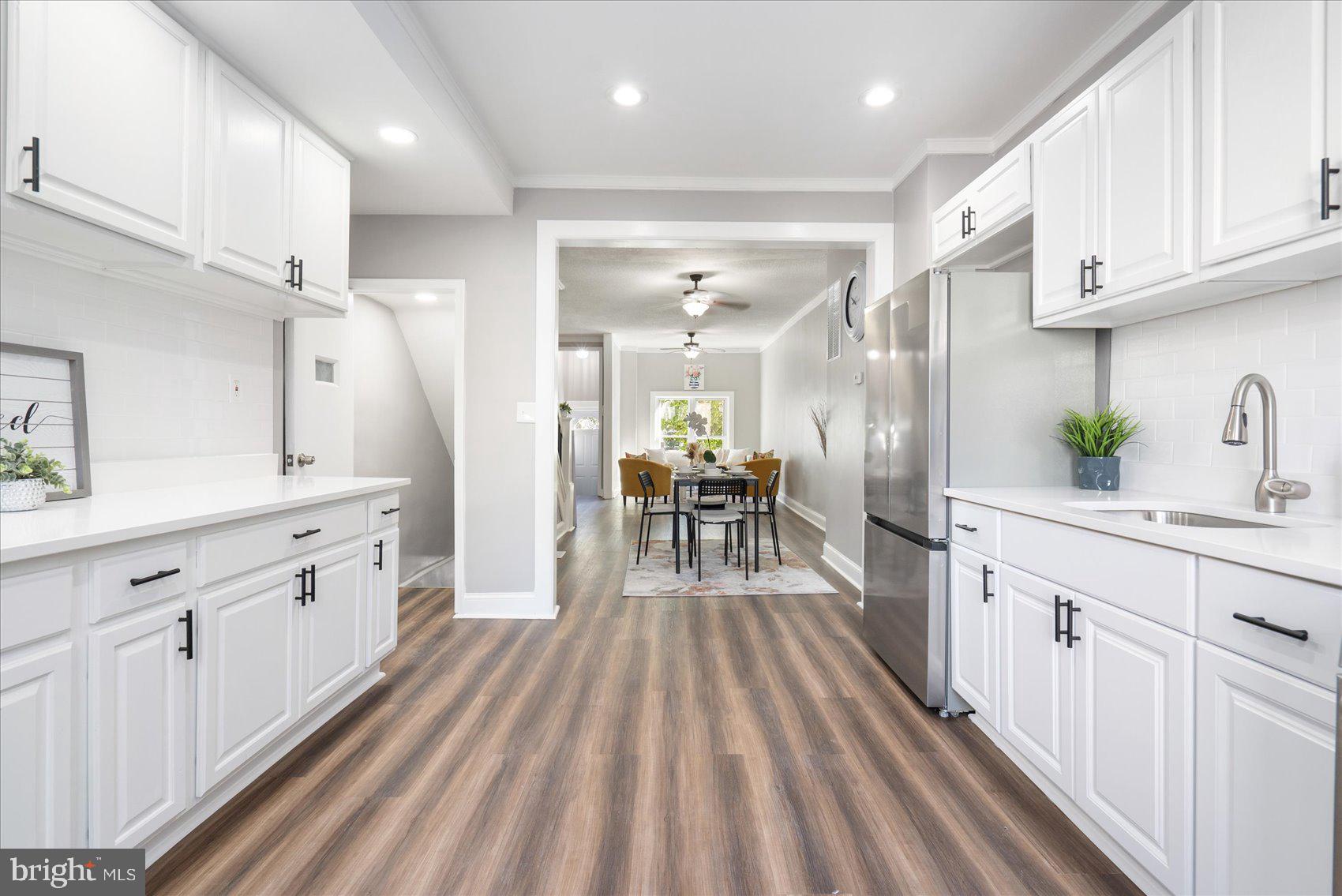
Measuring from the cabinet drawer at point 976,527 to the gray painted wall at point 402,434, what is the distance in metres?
3.55

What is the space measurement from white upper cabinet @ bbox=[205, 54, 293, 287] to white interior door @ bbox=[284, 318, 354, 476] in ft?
2.61

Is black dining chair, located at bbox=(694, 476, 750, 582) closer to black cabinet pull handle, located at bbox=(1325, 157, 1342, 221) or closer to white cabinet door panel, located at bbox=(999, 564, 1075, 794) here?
white cabinet door panel, located at bbox=(999, 564, 1075, 794)

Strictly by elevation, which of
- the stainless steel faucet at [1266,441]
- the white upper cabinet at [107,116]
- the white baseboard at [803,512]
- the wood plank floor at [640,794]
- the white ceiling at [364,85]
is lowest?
the wood plank floor at [640,794]

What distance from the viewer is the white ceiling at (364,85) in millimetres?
1878

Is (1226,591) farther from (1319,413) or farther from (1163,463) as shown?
(1163,463)

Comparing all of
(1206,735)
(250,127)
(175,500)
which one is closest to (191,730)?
(175,500)

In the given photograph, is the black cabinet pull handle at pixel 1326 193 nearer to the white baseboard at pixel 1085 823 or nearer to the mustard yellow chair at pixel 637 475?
the white baseboard at pixel 1085 823

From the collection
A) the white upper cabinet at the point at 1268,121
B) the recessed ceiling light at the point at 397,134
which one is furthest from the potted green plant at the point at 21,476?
the white upper cabinet at the point at 1268,121

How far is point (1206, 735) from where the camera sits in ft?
4.02

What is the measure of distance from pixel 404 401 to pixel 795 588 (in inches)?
133

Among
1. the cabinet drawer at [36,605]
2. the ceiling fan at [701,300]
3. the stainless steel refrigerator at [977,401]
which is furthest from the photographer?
the ceiling fan at [701,300]

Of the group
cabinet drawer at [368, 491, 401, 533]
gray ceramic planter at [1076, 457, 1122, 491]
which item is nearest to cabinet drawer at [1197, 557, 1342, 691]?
gray ceramic planter at [1076, 457, 1122, 491]

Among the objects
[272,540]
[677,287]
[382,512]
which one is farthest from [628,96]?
[677,287]

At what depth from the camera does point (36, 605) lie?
3.83 feet
